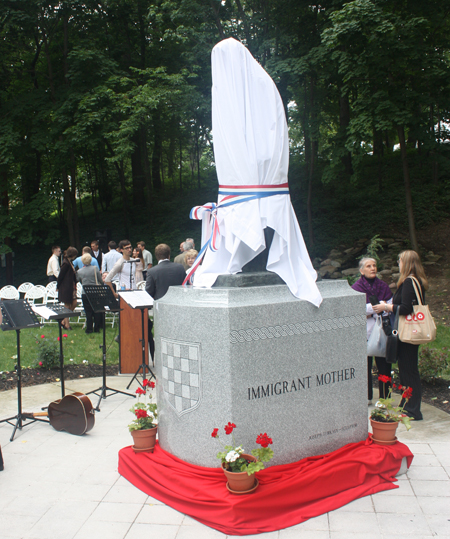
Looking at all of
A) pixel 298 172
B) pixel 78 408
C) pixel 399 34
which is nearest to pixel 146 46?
pixel 298 172

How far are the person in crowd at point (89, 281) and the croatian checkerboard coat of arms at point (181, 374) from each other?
7447 millimetres

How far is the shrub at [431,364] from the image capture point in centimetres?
654

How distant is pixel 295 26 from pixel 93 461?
16706 mm

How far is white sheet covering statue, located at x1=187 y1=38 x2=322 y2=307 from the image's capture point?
14.0ft

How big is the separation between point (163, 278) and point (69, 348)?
3538mm

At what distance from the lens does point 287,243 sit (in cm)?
432

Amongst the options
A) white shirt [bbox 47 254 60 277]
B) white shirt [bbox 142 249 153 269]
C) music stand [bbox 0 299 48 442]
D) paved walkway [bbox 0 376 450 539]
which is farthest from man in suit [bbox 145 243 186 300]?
white shirt [bbox 142 249 153 269]

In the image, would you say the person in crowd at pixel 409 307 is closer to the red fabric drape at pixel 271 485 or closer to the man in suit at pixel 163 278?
the red fabric drape at pixel 271 485

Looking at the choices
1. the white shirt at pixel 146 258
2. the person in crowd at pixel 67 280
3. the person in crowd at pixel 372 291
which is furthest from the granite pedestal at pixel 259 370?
the white shirt at pixel 146 258

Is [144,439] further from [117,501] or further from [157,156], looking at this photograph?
[157,156]

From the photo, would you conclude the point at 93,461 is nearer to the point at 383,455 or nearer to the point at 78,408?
the point at 78,408

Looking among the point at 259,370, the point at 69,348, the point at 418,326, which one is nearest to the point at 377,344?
the point at 418,326

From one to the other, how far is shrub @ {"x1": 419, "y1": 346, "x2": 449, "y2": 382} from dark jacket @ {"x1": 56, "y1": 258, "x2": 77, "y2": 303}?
294 inches

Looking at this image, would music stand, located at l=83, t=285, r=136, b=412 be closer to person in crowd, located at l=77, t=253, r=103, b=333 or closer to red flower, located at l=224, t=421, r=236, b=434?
red flower, located at l=224, t=421, r=236, b=434
